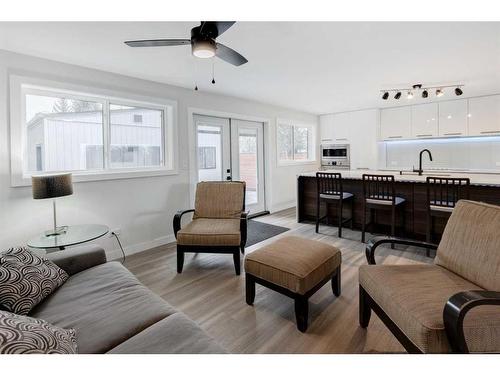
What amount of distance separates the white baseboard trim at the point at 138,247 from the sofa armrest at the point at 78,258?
1.38 metres

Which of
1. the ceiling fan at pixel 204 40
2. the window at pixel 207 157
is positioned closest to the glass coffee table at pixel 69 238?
the ceiling fan at pixel 204 40

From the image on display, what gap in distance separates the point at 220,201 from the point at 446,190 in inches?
108

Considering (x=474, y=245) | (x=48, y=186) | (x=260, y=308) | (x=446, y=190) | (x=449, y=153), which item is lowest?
(x=260, y=308)

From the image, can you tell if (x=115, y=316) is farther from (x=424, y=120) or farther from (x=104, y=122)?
(x=424, y=120)

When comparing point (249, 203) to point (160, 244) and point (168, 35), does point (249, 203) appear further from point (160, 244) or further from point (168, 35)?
point (168, 35)

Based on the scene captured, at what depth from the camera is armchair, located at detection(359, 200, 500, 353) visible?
1.20 m

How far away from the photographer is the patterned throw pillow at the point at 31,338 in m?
0.84

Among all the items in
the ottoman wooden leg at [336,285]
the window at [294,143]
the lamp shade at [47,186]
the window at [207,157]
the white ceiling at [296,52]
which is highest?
the white ceiling at [296,52]

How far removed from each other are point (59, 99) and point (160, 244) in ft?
7.27

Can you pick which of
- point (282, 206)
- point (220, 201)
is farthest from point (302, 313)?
point (282, 206)

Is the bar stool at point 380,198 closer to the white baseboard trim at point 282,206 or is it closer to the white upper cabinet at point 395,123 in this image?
the white baseboard trim at point 282,206

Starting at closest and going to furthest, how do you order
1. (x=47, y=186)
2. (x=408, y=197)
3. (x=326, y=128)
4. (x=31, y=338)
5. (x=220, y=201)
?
(x=31, y=338)
(x=47, y=186)
(x=220, y=201)
(x=408, y=197)
(x=326, y=128)

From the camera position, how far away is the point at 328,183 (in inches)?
166
